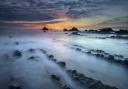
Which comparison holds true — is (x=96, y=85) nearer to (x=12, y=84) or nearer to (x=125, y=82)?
(x=125, y=82)

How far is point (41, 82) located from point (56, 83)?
1008 millimetres

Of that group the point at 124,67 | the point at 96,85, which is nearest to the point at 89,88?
the point at 96,85

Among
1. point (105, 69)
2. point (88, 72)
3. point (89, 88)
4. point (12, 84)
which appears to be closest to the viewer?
point (89, 88)

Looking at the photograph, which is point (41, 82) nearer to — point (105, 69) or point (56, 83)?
point (56, 83)

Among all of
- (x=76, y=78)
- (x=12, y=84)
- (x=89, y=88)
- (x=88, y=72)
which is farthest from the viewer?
(x=88, y=72)

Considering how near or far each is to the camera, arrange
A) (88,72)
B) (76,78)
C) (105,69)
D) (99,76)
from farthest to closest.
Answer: (105,69), (88,72), (99,76), (76,78)

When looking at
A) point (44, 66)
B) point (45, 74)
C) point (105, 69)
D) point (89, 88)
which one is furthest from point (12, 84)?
point (105, 69)

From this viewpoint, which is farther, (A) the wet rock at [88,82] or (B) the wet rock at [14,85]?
(B) the wet rock at [14,85]

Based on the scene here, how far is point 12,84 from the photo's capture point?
44.0ft

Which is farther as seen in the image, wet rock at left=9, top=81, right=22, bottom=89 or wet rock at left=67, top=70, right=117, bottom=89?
wet rock at left=9, top=81, right=22, bottom=89

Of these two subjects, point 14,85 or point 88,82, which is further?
point 88,82

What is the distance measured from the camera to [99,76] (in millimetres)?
16203

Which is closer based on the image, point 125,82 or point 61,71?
point 125,82

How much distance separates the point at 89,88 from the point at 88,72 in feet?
16.5
